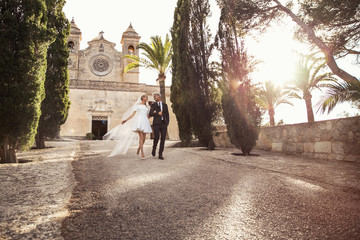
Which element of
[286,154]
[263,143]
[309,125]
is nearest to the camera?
[309,125]

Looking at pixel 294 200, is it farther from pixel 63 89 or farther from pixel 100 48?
pixel 100 48

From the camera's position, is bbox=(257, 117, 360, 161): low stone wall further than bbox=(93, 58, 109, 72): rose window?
No

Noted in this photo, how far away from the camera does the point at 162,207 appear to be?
95.7 inches

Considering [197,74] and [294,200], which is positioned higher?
[197,74]

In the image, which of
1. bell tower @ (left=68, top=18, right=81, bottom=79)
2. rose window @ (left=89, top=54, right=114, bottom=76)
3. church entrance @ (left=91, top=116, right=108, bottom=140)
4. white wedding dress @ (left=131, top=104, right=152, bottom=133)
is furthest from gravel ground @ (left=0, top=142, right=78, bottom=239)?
rose window @ (left=89, top=54, right=114, bottom=76)

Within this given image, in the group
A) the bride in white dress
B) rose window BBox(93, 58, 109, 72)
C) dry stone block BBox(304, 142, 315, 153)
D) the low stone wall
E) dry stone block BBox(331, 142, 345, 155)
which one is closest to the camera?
the low stone wall

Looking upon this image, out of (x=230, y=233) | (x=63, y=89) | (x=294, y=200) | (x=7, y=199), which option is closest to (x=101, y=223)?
(x=230, y=233)

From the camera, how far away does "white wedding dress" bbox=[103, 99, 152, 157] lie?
649cm

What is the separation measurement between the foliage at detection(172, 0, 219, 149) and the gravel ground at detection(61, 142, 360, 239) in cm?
562

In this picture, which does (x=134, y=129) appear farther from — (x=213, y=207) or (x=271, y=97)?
(x=271, y=97)

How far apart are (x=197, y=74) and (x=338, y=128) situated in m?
5.63

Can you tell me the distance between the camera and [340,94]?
6.00 meters

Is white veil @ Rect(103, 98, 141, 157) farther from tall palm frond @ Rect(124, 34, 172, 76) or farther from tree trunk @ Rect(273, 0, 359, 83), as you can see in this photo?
tall palm frond @ Rect(124, 34, 172, 76)

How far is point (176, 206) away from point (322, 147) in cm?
602
